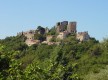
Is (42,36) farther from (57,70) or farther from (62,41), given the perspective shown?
(57,70)

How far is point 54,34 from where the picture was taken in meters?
103

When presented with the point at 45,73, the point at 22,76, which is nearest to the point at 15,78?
the point at 22,76

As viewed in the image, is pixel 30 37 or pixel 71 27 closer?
pixel 30 37

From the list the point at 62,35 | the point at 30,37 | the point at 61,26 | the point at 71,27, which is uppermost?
the point at 61,26

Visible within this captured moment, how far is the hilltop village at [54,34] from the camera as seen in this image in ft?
316

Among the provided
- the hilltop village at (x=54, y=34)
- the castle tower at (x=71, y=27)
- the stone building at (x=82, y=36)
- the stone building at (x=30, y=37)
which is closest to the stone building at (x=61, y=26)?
the hilltop village at (x=54, y=34)

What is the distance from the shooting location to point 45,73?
18.3 metres

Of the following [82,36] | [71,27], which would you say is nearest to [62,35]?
[82,36]

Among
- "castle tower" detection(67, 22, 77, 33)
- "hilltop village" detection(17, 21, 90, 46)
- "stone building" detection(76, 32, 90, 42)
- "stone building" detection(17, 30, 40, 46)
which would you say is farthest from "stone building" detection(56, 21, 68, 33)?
"stone building" detection(76, 32, 90, 42)

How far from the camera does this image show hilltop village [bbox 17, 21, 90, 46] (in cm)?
9631

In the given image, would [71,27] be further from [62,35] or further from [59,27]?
[62,35]

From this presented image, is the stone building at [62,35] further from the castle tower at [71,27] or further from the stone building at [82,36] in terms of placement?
the castle tower at [71,27]

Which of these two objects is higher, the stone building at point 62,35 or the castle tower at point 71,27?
the castle tower at point 71,27

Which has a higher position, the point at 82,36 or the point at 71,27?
the point at 71,27
